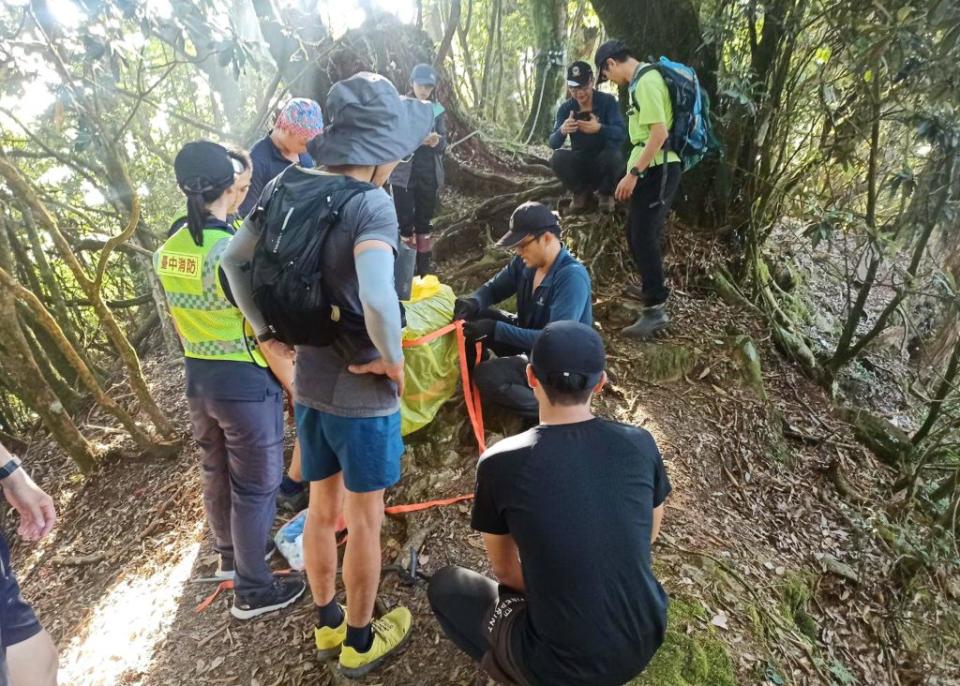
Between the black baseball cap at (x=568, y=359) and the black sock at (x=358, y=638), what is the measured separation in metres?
1.40

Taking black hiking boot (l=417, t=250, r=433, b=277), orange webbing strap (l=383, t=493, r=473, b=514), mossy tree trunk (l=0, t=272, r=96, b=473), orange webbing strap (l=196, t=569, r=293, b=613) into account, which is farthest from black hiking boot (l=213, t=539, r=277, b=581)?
black hiking boot (l=417, t=250, r=433, b=277)

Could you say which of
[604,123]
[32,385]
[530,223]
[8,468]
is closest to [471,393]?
[530,223]

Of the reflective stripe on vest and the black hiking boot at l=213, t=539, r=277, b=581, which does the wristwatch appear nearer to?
the reflective stripe on vest

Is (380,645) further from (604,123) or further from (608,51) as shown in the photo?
(604,123)

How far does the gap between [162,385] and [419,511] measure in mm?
4261

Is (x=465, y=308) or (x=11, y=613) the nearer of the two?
(x=11, y=613)

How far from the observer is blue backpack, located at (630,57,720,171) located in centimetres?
391

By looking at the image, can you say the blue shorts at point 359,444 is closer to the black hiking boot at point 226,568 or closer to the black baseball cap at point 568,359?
the black baseball cap at point 568,359

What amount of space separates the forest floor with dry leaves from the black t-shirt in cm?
75

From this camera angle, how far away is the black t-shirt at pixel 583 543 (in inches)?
70.9

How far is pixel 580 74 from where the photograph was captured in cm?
489

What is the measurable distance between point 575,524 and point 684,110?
3.32 m

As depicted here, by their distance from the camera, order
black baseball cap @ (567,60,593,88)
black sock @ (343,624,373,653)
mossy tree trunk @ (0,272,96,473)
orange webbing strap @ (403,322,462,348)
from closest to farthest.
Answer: black sock @ (343,624,373,653) < orange webbing strap @ (403,322,462,348) < mossy tree trunk @ (0,272,96,473) < black baseball cap @ (567,60,593,88)

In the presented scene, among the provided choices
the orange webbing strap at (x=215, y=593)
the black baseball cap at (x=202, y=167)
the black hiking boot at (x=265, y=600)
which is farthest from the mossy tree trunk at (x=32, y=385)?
the black hiking boot at (x=265, y=600)
